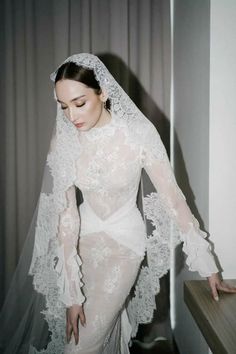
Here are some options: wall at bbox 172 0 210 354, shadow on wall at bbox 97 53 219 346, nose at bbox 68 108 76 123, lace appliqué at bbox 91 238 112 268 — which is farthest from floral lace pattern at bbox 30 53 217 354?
shadow on wall at bbox 97 53 219 346

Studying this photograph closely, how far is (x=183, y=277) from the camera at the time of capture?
2.11 m

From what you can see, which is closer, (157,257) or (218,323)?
(218,323)

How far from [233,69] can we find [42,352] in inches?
60.8

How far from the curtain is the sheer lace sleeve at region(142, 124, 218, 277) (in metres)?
1.03

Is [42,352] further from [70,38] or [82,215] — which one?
[70,38]

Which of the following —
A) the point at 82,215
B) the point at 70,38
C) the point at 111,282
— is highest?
the point at 70,38

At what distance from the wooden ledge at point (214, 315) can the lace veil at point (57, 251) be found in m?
0.31

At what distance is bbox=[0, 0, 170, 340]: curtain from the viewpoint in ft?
7.68

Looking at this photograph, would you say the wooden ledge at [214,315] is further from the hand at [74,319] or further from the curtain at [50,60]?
the curtain at [50,60]

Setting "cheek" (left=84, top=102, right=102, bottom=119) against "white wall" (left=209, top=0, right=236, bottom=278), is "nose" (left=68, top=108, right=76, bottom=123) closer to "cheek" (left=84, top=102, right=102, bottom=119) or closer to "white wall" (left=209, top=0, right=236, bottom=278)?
"cheek" (left=84, top=102, right=102, bottom=119)

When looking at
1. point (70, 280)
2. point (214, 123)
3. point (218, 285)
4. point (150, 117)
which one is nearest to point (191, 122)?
point (214, 123)

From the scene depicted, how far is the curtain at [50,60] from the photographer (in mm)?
2340

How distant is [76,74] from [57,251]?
2.47ft

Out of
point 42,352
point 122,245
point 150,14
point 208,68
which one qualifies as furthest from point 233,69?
point 42,352
